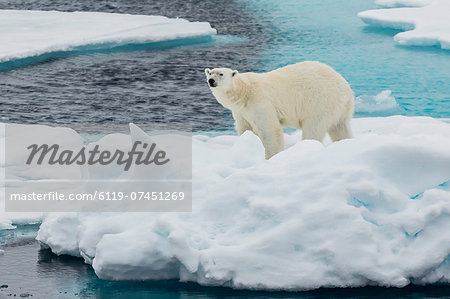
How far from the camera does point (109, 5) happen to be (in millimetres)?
18562

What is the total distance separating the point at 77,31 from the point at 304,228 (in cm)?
1042

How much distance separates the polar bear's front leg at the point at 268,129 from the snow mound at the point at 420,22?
24.8 feet

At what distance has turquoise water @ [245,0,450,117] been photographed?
10.4m

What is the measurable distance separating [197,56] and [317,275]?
30.0 ft

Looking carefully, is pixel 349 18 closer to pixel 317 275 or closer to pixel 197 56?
pixel 197 56

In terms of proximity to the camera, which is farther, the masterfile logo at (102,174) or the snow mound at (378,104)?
the snow mound at (378,104)

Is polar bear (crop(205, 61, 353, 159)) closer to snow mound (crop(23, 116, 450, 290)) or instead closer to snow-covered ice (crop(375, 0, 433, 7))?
snow mound (crop(23, 116, 450, 290))

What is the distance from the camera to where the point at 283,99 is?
6.18 m

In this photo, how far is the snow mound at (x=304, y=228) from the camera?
415cm

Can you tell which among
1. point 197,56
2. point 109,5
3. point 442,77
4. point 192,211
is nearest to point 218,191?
point 192,211

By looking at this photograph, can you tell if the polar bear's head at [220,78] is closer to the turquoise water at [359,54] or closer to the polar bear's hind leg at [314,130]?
the polar bear's hind leg at [314,130]

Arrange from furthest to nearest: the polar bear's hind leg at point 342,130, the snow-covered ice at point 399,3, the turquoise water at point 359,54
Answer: the snow-covered ice at point 399,3 < the turquoise water at point 359,54 < the polar bear's hind leg at point 342,130

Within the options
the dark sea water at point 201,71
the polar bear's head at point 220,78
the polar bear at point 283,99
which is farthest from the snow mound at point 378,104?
the polar bear's head at point 220,78

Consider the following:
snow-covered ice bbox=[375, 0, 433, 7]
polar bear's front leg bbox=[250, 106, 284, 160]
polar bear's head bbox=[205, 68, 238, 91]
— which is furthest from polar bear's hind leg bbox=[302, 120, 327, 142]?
snow-covered ice bbox=[375, 0, 433, 7]
